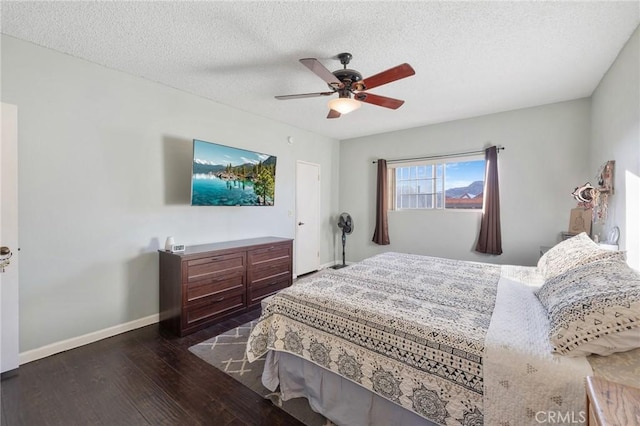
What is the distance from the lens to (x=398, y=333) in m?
1.42

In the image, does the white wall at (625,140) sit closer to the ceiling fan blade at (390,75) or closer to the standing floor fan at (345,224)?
the ceiling fan blade at (390,75)

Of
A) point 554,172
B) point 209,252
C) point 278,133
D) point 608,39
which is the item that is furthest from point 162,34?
point 554,172

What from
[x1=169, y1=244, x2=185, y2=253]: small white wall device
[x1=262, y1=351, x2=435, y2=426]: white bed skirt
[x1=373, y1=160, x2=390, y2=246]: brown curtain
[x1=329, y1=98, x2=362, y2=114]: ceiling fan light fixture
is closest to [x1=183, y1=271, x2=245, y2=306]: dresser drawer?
[x1=169, y1=244, x2=185, y2=253]: small white wall device

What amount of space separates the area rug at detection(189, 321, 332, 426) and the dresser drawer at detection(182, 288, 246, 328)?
0.94 feet

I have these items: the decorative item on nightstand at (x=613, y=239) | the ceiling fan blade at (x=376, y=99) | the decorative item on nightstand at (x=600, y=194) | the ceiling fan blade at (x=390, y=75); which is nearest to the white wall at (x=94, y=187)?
the ceiling fan blade at (x=376, y=99)

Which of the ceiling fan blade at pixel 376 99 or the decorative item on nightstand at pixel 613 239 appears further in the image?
the ceiling fan blade at pixel 376 99

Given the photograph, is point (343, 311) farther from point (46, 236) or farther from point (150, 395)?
point (46, 236)

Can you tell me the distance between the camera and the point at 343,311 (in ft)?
5.39

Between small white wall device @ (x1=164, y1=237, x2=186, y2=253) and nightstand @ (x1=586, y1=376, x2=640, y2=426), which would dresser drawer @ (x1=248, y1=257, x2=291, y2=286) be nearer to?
small white wall device @ (x1=164, y1=237, x2=186, y2=253)

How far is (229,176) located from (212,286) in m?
1.34

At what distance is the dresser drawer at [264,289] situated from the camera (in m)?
3.37

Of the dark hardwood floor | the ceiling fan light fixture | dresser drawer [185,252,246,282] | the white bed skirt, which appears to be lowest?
the dark hardwood floor

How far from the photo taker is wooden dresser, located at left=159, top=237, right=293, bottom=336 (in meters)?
2.72

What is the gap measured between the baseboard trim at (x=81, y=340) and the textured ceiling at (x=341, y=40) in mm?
2634
